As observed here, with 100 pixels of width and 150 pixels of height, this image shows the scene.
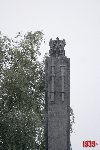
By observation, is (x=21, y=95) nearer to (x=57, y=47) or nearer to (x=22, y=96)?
(x=22, y=96)

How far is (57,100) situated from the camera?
61.0 ft

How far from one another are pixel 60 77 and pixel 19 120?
17.5ft

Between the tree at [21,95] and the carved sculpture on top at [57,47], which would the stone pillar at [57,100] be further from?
the tree at [21,95]

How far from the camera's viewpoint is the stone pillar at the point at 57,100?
59.9 feet

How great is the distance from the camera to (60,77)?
18.8 m

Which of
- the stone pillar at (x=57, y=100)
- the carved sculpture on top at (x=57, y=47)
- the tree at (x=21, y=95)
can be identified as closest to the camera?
the stone pillar at (x=57, y=100)

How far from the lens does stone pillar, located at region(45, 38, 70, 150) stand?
59.9ft

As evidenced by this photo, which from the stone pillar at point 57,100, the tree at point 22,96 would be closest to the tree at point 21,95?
the tree at point 22,96

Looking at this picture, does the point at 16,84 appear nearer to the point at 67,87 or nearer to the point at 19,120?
the point at 19,120

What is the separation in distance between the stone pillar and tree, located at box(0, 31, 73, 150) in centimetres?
451

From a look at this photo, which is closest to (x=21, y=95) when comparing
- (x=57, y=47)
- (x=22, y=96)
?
(x=22, y=96)

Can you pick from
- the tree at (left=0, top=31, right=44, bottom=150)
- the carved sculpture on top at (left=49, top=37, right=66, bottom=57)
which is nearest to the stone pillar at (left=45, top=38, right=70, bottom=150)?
the carved sculpture on top at (left=49, top=37, right=66, bottom=57)

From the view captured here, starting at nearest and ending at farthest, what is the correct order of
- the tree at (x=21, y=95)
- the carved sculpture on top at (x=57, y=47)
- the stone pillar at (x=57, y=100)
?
the stone pillar at (x=57, y=100), the carved sculpture on top at (x=57, y=47), the tree at (x=21, y=95)

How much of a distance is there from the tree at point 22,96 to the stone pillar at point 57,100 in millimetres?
4512
